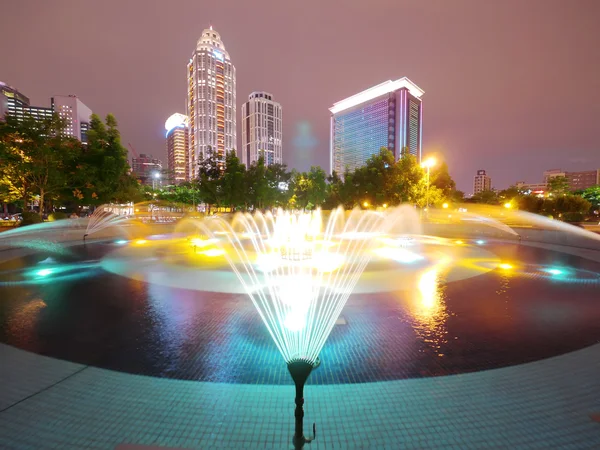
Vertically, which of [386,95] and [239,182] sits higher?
[386,95]

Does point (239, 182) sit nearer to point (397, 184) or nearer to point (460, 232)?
point (397, 184)

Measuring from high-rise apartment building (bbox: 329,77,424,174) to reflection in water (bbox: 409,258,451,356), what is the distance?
5511 inches

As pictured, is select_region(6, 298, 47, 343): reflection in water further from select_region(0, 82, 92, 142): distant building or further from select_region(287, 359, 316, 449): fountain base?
select_region(0, 82, 92, 142): distant building

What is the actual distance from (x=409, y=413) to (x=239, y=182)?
143 feet

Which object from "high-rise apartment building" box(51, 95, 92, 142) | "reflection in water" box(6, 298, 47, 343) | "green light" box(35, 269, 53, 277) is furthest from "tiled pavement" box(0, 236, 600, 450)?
"high-rise apartment building" box(51, 95, 92, 142)

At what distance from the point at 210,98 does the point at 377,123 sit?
9270 cm

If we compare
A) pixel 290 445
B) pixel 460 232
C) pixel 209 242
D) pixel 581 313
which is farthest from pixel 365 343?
pixel 460 232

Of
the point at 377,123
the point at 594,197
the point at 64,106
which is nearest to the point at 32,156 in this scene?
the point at 594,197

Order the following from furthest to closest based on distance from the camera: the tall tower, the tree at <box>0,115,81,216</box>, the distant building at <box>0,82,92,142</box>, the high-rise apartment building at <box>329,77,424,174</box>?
the tall tower
the high-rise apartment building at <box>329,77,424,174</box>
the distant building at <box>0,82,92,142</box>
the tree at <box>0,115,81,216</box>

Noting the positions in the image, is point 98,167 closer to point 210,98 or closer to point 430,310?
point 430,310

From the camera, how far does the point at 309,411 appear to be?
4.25 meters

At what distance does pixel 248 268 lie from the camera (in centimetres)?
1379

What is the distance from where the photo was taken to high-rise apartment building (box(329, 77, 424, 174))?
486 feet

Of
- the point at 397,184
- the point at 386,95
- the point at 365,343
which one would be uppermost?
the point at 386,95
